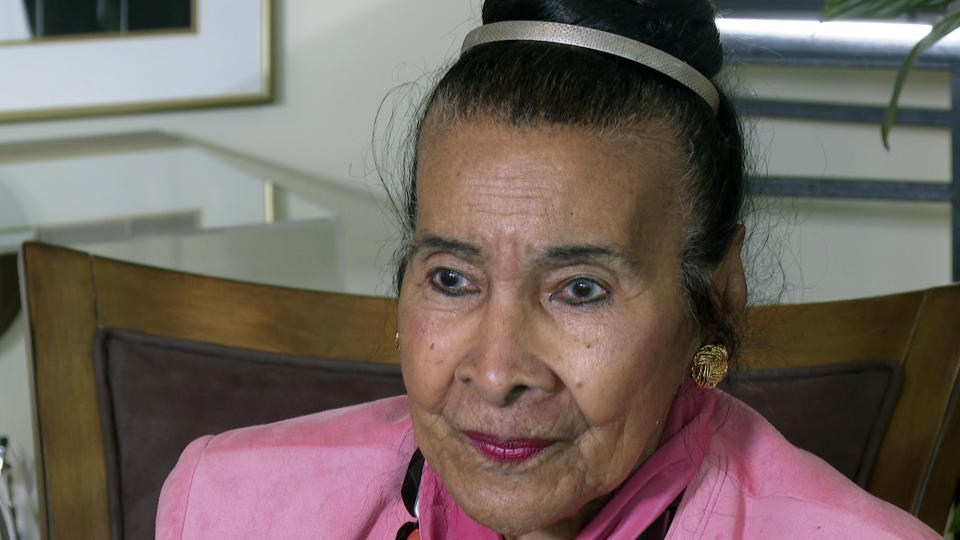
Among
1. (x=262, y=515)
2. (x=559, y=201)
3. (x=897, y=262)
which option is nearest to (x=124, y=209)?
(x=262, y=515)

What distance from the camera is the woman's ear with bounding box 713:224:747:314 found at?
119 centimetres

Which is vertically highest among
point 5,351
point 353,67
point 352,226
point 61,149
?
point 353,67

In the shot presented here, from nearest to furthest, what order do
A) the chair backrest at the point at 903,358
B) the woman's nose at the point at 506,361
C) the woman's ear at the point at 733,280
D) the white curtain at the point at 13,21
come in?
1. the woman's nose at the point at 506,361
2. the woman's ear at the point at 733,280
3. the chair backrest at the point at 903,358
4. the white curtain at the point at 13,21

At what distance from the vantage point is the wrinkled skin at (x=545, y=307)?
105cm

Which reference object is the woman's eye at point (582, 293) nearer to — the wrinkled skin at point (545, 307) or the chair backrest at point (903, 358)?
the wrinkled skin at point (545, 307)

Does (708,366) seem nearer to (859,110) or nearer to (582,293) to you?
(582,293)

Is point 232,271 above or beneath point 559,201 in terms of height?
beneath

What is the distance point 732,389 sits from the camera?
151cm

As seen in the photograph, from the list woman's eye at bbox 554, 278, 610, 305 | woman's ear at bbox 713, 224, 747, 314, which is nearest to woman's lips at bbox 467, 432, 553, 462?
woman's eye at bbox 554, 278, 610, 305

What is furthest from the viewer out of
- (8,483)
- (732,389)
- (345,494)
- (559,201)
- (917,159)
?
(917,159)

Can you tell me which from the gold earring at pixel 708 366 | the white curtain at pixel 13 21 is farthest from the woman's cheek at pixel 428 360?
the white curtain at pixel 13 21

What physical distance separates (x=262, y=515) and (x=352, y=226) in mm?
1458

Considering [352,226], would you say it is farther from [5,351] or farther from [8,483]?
[8,483]

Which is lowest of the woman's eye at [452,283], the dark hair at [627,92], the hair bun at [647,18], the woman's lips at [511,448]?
the woman's lips at [511,448]
